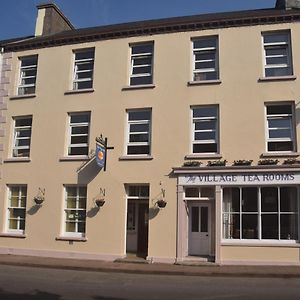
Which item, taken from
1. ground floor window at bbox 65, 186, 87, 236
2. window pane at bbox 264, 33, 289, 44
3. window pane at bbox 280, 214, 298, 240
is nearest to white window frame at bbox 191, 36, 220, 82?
window pane at bbox 264, 33, 289, 44

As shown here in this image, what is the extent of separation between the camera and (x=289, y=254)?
53.0 feet

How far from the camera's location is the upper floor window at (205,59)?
18328 mm

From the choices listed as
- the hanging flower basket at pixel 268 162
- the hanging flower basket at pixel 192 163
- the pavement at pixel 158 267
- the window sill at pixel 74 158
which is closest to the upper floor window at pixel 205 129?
the hanging flower basket at pixel 192 163

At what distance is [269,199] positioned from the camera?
1689 cm

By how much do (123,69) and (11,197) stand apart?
777 cm

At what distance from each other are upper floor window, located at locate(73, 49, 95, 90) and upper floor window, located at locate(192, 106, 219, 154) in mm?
5111

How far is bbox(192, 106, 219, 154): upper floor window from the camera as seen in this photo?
17.7m

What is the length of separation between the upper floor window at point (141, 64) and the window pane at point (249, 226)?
6984 mm

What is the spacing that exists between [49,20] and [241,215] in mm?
13712

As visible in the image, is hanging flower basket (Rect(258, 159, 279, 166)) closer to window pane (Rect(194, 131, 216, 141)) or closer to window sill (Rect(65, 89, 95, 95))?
window pane (Rect(194, 131, 216, 141))

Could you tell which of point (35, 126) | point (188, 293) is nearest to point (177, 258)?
point (188, 293)

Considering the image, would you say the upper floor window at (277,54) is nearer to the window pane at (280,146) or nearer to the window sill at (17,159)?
the window pane at (280,146)

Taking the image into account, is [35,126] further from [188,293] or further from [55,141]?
[188,293]

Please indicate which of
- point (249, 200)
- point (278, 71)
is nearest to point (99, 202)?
point (249, 200)
